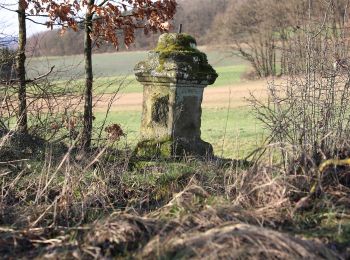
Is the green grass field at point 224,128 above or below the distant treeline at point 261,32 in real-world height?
below

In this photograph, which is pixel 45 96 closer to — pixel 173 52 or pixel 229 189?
pixel 173 52

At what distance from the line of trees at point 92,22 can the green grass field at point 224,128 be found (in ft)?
4.22

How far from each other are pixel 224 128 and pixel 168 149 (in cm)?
1105

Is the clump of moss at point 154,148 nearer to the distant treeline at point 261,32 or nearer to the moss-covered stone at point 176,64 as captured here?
the moss-covered stone at point 176,64

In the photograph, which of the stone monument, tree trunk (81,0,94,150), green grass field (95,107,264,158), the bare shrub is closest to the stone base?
the stone monument

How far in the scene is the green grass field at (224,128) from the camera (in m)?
12.1

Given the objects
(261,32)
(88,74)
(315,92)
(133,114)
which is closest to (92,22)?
(88,74)

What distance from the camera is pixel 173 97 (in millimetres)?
7609

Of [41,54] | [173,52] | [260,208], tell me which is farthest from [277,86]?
[41,54]

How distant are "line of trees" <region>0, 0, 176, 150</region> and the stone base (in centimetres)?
99

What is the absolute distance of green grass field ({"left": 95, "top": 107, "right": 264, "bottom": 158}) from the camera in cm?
1209

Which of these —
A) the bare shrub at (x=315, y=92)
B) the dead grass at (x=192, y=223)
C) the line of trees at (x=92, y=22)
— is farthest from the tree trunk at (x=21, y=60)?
the bare shrub at (x=315, y=92)

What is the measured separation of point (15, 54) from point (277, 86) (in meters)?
4.37

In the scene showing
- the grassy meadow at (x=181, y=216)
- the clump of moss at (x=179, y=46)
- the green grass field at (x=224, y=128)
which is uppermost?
the clump of moss at (x=179, y=46)
